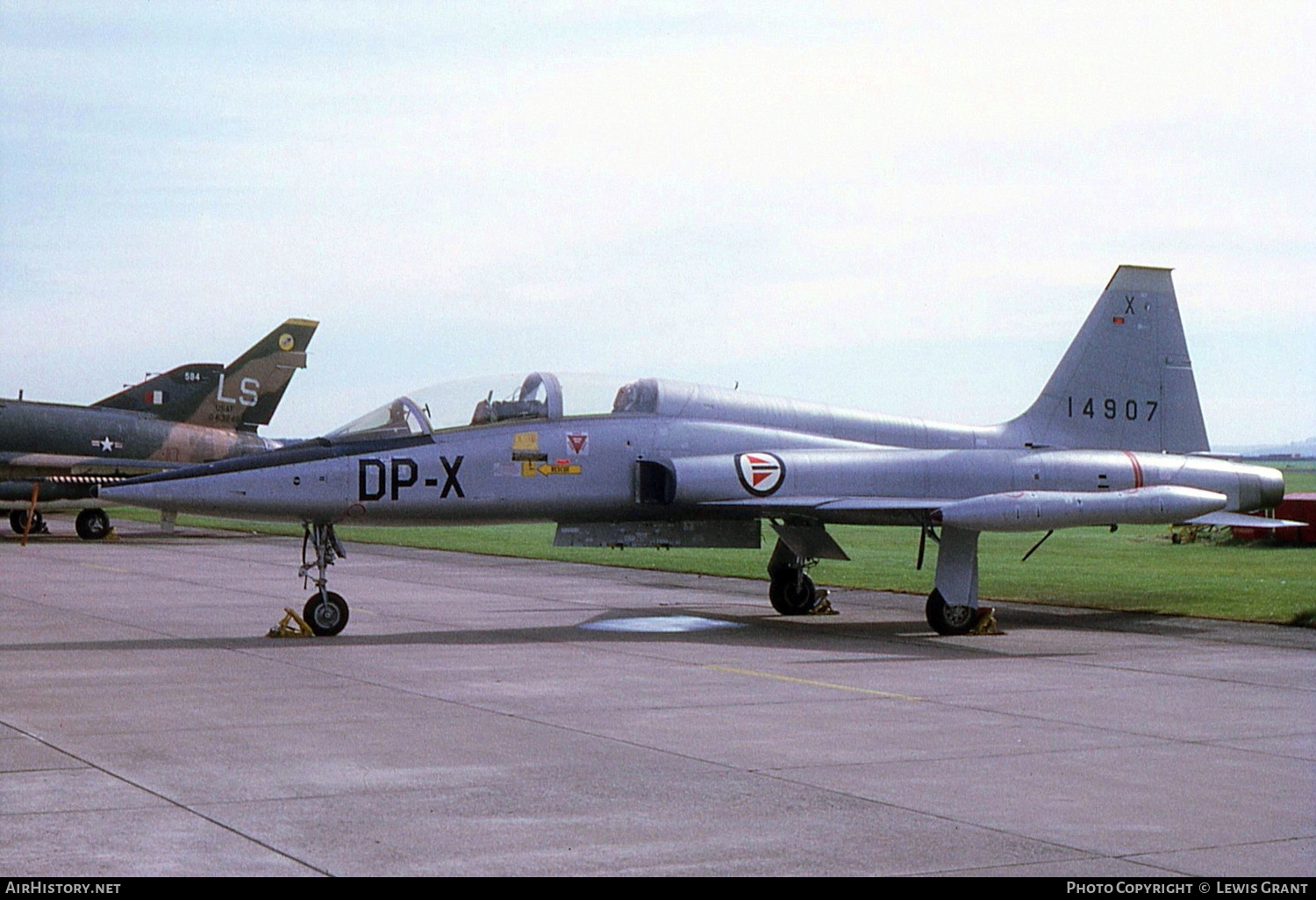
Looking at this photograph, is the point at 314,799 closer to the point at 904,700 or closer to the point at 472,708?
the point at 472,708

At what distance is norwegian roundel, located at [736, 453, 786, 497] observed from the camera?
1616 centimetres

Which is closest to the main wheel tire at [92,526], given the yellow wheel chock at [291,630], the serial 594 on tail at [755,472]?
the serial 594 on tail at [755,472]

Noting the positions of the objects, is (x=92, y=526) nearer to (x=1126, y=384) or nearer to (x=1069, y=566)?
(x=1069, y=566)

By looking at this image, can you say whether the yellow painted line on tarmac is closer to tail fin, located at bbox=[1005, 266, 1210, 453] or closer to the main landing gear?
the main landing gear

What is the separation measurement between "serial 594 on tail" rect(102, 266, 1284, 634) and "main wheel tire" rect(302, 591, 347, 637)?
0.05 feet

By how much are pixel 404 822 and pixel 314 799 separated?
2.31ft

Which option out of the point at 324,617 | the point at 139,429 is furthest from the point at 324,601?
the point at 139,429

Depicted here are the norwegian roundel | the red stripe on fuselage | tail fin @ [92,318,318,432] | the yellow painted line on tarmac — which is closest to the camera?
the yellow painted line on tarmac

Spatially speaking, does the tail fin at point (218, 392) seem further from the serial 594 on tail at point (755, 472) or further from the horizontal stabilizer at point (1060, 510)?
the horizontal stabilizer at point (1060, 510)

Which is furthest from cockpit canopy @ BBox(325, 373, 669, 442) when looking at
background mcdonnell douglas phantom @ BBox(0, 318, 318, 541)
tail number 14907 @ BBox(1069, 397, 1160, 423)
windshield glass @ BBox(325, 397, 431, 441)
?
background mcdonnell douglas phantom @ BBox(0, 318, 318, 541)

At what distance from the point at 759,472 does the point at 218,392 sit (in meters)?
26.7

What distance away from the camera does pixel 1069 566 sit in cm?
2714

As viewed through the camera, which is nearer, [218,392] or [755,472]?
[755,472]

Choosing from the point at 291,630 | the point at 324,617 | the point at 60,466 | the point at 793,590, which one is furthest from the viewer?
the point at 60,466
